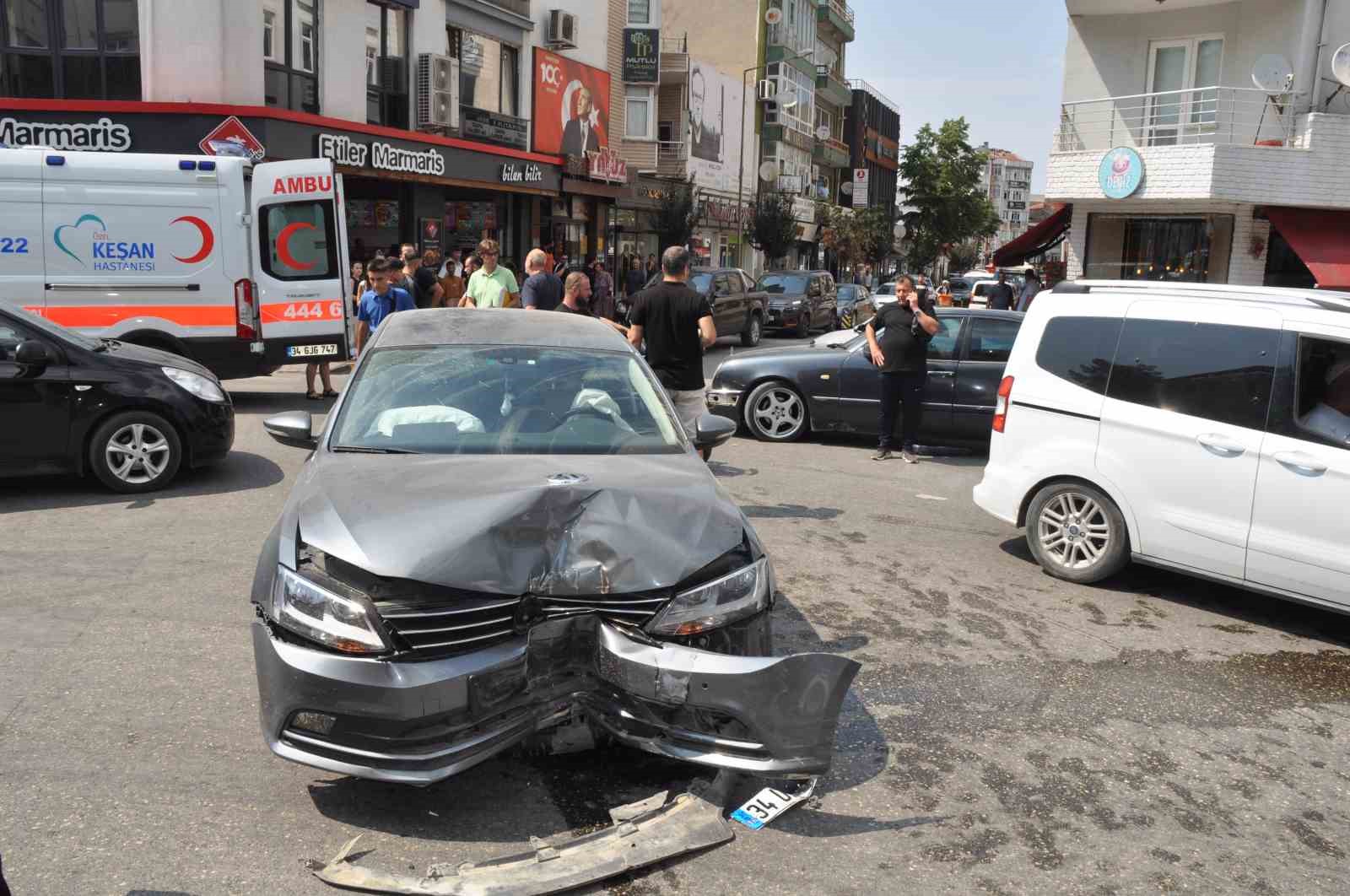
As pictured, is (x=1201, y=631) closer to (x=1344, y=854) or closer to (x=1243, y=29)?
(x=1344, y=854)

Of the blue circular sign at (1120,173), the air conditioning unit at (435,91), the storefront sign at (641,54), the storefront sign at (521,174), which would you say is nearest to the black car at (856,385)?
the blue circular sign at (1120,173)

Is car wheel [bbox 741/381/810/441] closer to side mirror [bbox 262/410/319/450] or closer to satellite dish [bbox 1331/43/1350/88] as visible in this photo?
side mirror [bbox 262/410/319/450]

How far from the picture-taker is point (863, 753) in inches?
175

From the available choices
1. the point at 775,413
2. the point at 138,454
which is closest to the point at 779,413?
the point at 775,413

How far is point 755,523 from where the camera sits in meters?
8.28

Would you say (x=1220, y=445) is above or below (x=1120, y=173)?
below

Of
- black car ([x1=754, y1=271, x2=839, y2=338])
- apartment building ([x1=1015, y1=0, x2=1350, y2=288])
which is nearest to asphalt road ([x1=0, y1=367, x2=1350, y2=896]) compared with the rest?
apartment building ([x1=1015, y1=0, x2=1350, y2=288])

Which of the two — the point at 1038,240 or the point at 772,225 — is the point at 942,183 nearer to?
the point at 772,225

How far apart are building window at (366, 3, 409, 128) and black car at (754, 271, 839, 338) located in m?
9.13

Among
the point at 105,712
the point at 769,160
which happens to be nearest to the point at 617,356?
the point at 105,712

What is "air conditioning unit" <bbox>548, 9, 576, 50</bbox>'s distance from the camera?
2950 centimetres

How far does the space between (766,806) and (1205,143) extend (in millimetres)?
18667

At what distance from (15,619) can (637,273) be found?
78.9 feet

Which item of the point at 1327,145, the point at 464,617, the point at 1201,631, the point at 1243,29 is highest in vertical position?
the point at 1243,29
